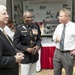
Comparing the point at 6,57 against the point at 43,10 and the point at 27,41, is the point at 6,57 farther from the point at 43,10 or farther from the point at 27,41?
the point at 43,10

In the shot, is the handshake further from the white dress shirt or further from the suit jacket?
the white dress shirt

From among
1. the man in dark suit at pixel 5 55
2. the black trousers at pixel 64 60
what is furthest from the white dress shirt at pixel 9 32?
the man in dark suit at pixel 5 55

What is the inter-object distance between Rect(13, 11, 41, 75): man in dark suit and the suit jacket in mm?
1273

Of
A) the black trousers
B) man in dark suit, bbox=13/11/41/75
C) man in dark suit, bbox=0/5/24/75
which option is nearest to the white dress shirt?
man in dark suit, bbox=13/11/41/75

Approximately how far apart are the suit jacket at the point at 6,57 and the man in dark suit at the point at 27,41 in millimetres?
1273

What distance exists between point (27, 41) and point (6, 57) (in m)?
1.40

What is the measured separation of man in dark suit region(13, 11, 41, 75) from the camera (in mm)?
4053

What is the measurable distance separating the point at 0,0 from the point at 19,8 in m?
0.92

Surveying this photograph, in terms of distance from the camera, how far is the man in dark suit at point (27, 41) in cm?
405

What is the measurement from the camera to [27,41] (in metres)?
4.07

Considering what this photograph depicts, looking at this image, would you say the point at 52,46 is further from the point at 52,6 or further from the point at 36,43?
the point at 36,43

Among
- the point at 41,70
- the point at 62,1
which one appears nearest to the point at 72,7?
the point at 62,1

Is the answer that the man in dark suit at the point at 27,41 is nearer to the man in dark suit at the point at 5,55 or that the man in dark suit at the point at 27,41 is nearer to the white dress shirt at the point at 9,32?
the man in dark suit at the point at 5,55

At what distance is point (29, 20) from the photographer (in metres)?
4.04
